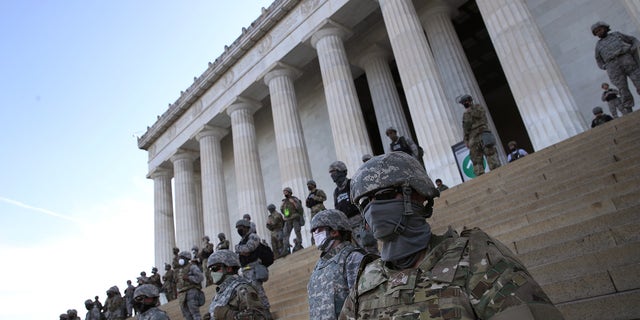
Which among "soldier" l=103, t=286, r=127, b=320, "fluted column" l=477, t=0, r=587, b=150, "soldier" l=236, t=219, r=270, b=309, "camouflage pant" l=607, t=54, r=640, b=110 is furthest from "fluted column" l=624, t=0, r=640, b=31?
"soldier" l=103, t=286, r=127, b=320

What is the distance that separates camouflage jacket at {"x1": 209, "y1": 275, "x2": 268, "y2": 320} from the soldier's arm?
2922 millimetres

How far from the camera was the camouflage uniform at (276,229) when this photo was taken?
1149 cm

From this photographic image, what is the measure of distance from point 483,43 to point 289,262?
17.8 m

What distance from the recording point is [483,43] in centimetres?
Result: 2202

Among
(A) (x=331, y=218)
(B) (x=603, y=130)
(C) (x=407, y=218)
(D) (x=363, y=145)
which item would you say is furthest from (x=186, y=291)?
(D) (x=363, y=145)

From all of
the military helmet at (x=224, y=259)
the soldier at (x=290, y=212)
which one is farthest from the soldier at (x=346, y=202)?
the soldier at (x=290, y=212)

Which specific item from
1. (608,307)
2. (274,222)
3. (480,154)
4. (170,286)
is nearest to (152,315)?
(608,307)

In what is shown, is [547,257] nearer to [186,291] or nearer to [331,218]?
[331,218]

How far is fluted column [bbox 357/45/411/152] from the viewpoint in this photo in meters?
17.7

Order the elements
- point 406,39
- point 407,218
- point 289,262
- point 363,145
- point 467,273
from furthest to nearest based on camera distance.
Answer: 1. point 363,145
2. point 406,39
3. point 289,262
4. point 407,218
5. point 467,273

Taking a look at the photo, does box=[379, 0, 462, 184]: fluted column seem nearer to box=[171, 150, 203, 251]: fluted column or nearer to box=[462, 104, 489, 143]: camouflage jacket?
box=[462, 104, 489, 143]: camouflage jacket

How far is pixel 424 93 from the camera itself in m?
13.1

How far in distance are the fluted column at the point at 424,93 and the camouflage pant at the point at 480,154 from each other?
127 inches

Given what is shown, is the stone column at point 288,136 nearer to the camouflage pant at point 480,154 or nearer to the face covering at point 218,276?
the camouflage pant at point 480,154
